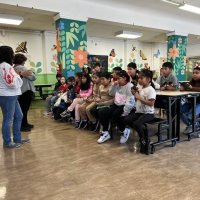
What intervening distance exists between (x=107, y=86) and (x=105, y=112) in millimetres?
565

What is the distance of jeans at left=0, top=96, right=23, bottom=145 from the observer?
2.92 m

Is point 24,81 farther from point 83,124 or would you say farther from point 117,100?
point 117,100

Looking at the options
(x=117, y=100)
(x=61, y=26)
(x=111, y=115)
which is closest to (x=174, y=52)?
(x=61, y=26)

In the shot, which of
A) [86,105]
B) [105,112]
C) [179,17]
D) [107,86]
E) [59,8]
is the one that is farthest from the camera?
[179,17]

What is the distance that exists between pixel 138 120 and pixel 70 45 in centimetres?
361

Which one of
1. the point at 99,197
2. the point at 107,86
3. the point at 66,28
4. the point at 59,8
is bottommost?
the point at 99,197

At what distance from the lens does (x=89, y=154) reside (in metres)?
2.78

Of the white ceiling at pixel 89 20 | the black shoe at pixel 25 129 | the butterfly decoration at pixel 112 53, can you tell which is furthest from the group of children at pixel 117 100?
the butterfly decoration at pixel 112 53

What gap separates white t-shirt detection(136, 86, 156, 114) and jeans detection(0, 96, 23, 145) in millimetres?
1678

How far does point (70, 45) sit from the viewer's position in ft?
18.9

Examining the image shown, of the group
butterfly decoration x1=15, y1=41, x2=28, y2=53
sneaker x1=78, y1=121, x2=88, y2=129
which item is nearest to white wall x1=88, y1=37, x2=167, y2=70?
butterfly decoration x1=15, y1=41, x2=28, y2=53

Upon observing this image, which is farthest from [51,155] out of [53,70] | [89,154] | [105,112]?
[53,70]

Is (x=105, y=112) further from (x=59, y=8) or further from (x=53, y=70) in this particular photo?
(x=53, y=70)

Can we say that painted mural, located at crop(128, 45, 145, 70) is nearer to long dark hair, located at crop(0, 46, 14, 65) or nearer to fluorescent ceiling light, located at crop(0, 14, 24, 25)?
fluorescent ceiling light, located at crop(0, 14, 24, 25)
